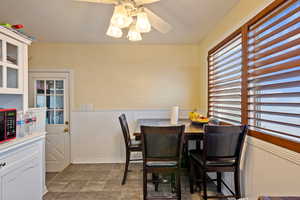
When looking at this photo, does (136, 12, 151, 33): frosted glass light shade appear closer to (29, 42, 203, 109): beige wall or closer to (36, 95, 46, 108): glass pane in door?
(29, 42, 203, 109): beige wall

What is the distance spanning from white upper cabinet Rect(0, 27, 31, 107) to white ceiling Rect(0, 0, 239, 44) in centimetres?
60

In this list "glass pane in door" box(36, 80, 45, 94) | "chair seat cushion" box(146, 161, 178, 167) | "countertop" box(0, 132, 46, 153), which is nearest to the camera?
"countertop" box(0, 132, 46, 153)

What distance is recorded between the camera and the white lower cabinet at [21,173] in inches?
53.1

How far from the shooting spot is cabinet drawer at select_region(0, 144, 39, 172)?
1.33m

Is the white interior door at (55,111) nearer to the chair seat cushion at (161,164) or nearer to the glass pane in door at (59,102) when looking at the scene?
the glass pane in door at (59,102)

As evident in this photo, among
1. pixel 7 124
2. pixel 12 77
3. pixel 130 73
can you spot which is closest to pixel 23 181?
pixel 7 124

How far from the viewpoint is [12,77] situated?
66.4 inches

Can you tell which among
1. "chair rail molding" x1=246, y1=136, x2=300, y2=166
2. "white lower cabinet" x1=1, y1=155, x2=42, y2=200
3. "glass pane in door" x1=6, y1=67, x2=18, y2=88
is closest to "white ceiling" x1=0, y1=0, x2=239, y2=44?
"glass pane in door" x1=6, y1=67, x2=18, y2=88

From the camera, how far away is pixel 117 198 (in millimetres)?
2174

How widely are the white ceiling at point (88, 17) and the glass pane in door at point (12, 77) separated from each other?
88 centimetres

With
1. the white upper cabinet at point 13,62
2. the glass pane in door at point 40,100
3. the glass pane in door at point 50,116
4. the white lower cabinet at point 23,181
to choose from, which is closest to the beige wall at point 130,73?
the glass pane in door at point 50,116

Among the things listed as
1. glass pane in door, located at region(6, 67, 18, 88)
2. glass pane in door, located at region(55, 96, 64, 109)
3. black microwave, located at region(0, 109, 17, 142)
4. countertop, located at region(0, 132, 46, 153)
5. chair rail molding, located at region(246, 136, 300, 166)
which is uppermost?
glass pane in door, located at region(6, 67, 18, 88)

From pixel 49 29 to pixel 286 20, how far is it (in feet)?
10.0

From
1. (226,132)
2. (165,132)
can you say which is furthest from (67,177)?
(226,132)
